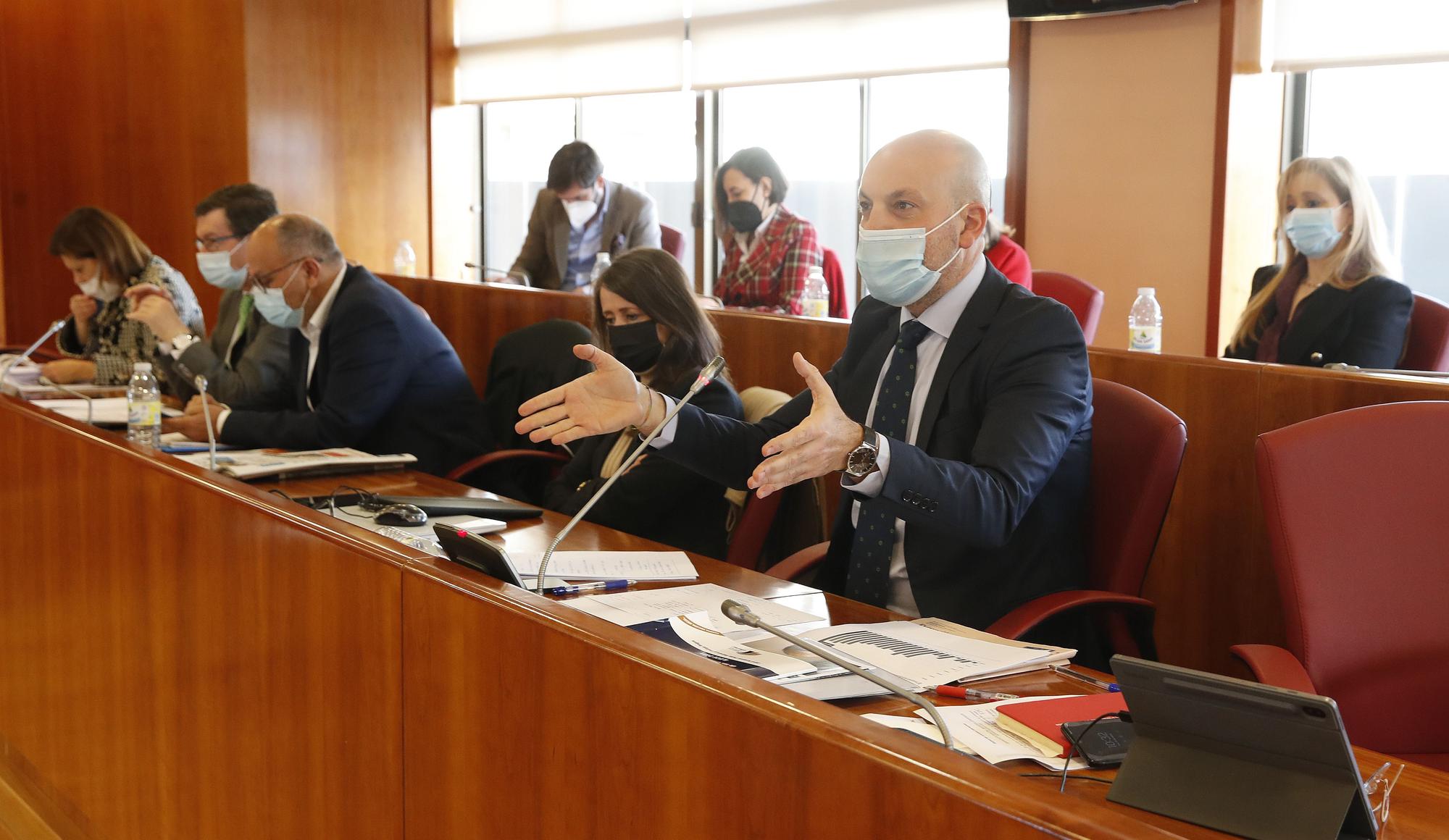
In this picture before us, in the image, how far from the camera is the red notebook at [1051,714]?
1.32m

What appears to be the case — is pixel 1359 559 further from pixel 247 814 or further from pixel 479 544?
pixel 247 814

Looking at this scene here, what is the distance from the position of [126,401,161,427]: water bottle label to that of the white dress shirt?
1.92 metres

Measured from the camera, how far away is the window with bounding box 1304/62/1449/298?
4.74 metres

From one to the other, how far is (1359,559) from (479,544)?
3.97 feet

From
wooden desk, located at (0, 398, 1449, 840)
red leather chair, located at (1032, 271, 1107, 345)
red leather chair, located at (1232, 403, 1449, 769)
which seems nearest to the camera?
wooden desk, located at (0, 398, 1449, 840)

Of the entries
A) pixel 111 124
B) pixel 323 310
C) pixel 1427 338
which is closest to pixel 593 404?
pixel 323 310

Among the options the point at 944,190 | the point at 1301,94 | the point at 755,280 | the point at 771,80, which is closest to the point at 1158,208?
the point at 1301,94

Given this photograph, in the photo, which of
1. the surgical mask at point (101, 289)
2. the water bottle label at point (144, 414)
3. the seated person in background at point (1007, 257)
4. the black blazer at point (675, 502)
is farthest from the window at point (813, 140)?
the black blazer at point (675, 502)

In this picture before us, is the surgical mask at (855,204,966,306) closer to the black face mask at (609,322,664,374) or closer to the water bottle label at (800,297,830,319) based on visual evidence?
the black face mask at (609,322,664,374)

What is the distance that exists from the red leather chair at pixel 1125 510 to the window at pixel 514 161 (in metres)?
5.96

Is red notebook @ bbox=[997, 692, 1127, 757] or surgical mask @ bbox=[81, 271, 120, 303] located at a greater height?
surgical mask @ bbox=[81, 271, 120, 303]

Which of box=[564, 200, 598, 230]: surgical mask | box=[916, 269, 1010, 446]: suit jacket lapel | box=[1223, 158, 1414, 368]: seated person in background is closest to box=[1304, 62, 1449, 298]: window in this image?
box=[1223, 158, 1414, 368]: seated person in background

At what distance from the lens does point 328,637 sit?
5.48 ft

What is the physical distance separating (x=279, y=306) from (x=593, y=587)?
210 centimetres
